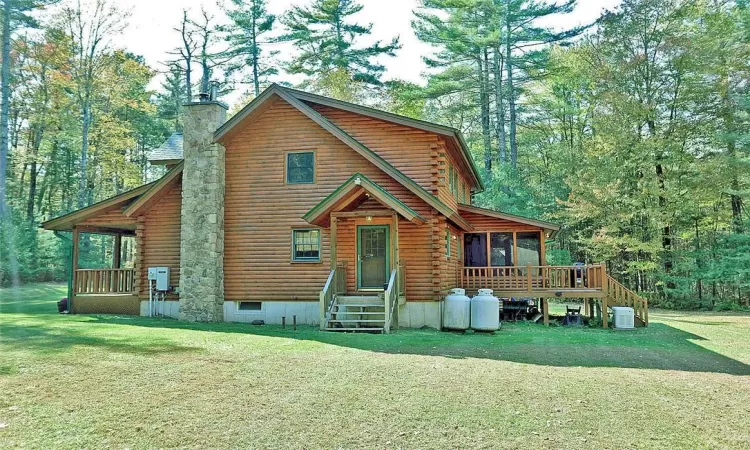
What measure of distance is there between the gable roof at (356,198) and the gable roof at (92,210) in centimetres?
626

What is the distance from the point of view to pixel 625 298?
51.1 feet

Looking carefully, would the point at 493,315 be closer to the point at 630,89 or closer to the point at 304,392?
the point at 304,392

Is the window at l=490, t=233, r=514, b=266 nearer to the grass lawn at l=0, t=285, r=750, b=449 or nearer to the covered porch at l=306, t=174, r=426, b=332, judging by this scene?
the covered porch at l=306, t=174, r=426, b=332

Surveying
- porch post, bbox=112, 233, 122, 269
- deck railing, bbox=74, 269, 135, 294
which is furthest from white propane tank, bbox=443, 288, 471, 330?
porch post, bbox=112, 233, 122, 269

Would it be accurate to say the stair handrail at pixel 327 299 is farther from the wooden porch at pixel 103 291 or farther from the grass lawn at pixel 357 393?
the wooden porch at pixel 103 291

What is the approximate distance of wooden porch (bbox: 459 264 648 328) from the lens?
1554cm

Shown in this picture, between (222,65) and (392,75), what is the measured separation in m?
11.6

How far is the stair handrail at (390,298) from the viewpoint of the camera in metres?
12.6

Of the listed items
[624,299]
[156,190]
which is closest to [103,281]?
[156,190]

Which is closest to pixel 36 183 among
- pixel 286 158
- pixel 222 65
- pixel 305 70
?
pixel 222 65

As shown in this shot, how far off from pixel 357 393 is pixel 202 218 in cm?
1023

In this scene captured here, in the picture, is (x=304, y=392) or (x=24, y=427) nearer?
(x=24, y=427)

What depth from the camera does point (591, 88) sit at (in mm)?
29391

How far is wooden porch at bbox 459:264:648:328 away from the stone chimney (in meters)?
7.86
